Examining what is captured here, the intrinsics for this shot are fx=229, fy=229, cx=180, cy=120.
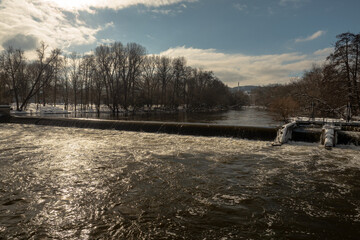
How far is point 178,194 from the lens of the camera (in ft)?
18.6

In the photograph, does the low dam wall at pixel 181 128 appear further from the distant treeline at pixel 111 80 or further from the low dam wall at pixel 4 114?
the distant treeline at pixel 111 80

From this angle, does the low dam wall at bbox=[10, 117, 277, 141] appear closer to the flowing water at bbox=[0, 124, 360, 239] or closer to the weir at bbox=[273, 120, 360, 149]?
the weir at bbox=[273, 120, 360, 149]

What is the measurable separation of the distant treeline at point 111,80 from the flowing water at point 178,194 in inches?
1348

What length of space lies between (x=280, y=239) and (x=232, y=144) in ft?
27.0

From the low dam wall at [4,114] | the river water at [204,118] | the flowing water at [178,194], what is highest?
the low dam wall at [4,114]

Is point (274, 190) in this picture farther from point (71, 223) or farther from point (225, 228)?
point (71, 223)

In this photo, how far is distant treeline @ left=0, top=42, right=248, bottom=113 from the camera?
4088cm

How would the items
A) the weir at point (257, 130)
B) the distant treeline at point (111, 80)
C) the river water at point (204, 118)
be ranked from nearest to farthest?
the weir at point (257, 130) < the river water at point (204, 118) < the distant treeline at point (111, 80)

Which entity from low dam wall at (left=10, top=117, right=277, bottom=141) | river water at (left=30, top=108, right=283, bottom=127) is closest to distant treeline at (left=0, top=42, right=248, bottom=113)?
river water at (left=30, top=108, right=283, bottom=127)

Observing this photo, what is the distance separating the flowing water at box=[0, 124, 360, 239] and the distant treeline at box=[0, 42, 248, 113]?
3424cm

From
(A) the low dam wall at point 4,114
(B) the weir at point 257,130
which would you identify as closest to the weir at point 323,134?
(B) the weir at point 257,130

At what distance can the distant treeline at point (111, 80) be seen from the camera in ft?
134

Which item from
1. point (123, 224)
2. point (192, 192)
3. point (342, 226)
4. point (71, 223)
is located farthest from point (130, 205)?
point (342, 226)

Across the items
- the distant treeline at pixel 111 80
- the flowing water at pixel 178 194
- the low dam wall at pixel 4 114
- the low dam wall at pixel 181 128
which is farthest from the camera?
the distant treeline at pixel 111 80
